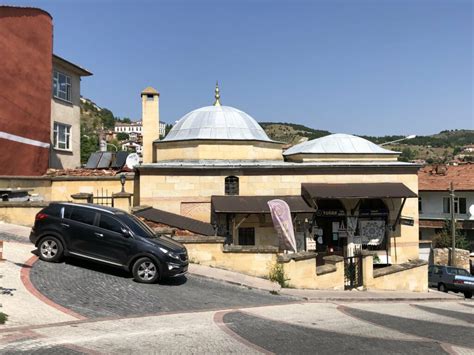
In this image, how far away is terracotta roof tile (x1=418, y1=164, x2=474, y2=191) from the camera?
43219 mm

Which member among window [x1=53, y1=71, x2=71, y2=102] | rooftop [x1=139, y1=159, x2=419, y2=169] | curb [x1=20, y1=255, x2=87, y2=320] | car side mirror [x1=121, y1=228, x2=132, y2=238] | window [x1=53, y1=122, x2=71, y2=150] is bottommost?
curb [x1=20, y1=255, x2=87, y2=320]

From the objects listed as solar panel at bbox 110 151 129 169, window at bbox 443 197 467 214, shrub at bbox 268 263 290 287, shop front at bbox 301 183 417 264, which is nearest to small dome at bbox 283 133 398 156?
shop front at bbox 301 183 417 264

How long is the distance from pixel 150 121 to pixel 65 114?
6233mm

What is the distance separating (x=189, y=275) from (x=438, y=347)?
7.80 m

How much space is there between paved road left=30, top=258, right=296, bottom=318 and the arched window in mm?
10650

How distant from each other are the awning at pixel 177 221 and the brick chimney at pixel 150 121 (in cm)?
790

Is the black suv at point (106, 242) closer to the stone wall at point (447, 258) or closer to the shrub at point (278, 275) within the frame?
the shrub at point (278, 275)

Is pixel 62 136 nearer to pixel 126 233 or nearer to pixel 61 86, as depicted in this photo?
pixel 61 86

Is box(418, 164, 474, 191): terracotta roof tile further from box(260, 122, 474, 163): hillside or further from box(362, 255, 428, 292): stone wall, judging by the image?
box(260, 122, 474, 163): hillside

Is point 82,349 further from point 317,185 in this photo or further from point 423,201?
point 423,201

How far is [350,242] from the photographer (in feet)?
84.3

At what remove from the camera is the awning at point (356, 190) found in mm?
23672

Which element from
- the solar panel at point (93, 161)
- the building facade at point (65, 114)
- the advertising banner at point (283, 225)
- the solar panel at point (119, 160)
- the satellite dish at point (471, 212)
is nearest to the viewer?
the advertising banner at point (283, 225)

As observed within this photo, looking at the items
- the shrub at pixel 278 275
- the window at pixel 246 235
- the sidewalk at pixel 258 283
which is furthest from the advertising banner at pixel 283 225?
the window at pixel 246 235
